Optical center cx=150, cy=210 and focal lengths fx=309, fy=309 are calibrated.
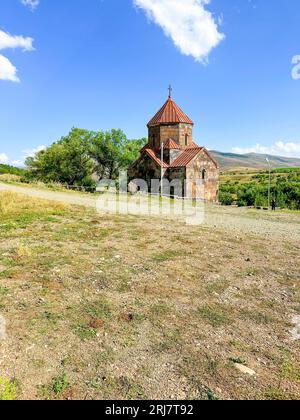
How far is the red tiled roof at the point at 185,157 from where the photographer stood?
28.6 metres

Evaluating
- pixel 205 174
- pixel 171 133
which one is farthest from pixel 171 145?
pixel 205 174

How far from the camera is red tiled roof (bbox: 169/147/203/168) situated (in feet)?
93.8

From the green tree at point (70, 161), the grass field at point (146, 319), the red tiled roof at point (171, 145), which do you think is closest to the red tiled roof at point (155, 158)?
the red tiled roof at point (171, 145)

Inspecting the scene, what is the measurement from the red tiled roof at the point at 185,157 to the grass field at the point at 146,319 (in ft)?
68.3

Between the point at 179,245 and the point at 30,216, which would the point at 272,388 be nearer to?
the point at 179,245

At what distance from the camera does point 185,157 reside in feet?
96.2

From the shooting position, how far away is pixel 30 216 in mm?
11102

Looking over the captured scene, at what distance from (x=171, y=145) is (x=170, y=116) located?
304 centimetres

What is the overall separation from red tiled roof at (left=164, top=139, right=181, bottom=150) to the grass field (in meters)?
22.4

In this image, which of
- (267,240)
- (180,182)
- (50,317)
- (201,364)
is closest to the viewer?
(201,364)

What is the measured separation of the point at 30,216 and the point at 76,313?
748 cm

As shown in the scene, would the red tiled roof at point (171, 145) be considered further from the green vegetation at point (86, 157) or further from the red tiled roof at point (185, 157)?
the green vegetation at point (86, 157)

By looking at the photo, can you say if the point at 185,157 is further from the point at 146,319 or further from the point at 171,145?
the point at 146,319

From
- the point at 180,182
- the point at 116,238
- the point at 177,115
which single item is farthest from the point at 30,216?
the point at 177,115
